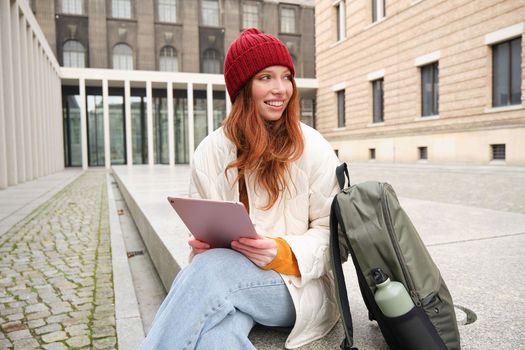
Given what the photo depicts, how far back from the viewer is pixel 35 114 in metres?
16.0

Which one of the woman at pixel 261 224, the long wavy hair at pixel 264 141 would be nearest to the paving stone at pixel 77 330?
the woman at pixel 261 224

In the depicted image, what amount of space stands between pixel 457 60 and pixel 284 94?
16865 millimetres

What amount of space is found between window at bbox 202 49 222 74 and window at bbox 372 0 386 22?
14.0 meters

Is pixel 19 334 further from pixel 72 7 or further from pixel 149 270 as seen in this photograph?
pixel 72 7

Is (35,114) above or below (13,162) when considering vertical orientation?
above

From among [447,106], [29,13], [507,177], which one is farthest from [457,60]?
[29,13]

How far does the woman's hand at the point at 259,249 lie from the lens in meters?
1.68

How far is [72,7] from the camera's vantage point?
95.9 feet

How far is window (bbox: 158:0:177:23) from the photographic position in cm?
3158

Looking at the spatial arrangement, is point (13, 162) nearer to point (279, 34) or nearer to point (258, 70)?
point (258, 70)

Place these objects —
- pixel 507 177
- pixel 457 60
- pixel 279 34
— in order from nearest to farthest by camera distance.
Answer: pixel 507 177, pixel 457 60, pixel 279 34

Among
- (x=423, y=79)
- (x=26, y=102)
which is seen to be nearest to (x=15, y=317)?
(x=26, y=102)

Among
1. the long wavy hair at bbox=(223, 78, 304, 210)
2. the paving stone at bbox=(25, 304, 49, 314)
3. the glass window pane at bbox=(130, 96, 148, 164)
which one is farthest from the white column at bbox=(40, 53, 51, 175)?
the long wavy hair at bbox=(223, 78, 304, 210)

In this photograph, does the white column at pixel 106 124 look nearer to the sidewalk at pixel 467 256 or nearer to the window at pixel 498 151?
the sidewalk at pixel 467 256
